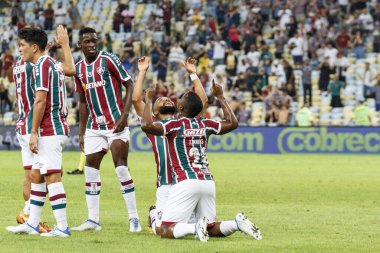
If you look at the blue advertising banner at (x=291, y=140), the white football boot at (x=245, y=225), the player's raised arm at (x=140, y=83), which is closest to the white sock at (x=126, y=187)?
the player's raised arm at (x=140, y=83)

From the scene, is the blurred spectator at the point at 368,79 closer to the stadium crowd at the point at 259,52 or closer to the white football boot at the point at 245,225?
the stadium crowd at the point at 259,52

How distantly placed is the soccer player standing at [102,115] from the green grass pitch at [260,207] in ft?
2.06

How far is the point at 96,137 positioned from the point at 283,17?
1164 inches

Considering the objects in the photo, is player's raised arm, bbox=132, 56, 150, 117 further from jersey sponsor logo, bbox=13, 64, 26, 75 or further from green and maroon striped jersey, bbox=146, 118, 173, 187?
jersey sponsor logo, bbox=13, 64, 26, 75

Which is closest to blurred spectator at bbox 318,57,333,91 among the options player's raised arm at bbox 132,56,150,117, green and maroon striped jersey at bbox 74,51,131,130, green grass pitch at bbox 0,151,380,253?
green grass pitch at bbox 0,151,380,253

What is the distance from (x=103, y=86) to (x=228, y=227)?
110 inches

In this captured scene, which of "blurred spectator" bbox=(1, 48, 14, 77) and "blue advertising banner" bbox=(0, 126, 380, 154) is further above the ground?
"blurred spectator" bbox=(1, 48, 14, 77)

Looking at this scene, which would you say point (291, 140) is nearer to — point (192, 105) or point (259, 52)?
point (259, 52)

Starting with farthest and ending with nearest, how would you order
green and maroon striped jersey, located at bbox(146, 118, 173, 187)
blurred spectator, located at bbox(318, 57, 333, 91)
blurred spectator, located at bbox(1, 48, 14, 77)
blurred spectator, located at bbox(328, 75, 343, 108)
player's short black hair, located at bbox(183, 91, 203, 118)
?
blurred spectator, located at bbox(1, 48, 14, 77) → blurred spectator, located at bbox(318, 57, 333, 91) → blurred spectator, located at bbox(328, 75, 343, 108) → green and maroon striped jersey, located at bbox(146, 118, 173, 187) → player's short black hair, located at bbox(183, 91, 203, 118)

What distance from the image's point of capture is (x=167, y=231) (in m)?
11.8

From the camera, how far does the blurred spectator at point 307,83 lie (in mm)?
38625

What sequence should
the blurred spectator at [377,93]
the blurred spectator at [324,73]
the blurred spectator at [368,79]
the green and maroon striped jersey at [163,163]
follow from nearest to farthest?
the green and maroon striped jersey at [163,163]
the blurred spectator at [377,93]
the blurred spectator at [368,79]
the blurred spectator at [324,73]

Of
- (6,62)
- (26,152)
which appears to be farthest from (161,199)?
(6,62)

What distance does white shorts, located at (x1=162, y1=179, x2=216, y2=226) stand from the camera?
38.2 feet
